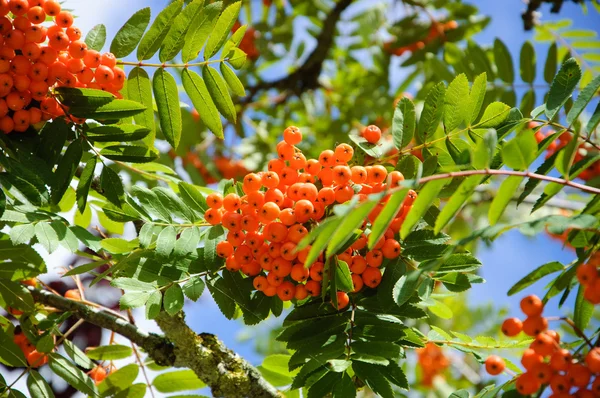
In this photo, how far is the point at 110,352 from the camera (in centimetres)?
244

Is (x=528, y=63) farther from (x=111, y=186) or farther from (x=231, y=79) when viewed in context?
(x=111, y=186)

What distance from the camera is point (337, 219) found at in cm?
138

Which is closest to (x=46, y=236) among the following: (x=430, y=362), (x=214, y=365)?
(x=214, y=365)

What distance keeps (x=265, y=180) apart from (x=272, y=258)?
230mm

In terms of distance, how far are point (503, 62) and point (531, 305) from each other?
217 cm

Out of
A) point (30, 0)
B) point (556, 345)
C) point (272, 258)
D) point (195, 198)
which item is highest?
point (30, 0)

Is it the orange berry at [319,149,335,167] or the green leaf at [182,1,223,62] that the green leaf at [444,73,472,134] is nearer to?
the orange berry at [319,149,335,167]

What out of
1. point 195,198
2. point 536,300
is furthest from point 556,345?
point 195,198

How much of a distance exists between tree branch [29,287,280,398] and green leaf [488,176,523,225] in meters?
1.19

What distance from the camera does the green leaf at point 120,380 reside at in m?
2.36

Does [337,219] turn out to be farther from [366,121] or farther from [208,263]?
[366,121]

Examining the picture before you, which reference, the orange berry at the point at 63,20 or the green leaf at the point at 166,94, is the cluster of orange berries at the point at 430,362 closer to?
the green leaf at the point at 166,94

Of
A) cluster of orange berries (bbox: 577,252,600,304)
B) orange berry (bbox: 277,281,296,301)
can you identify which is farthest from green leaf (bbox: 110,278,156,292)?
cluster of orange berries (bbox: 577,252,600,304)

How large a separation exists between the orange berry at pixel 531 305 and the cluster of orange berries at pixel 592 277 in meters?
0.12
